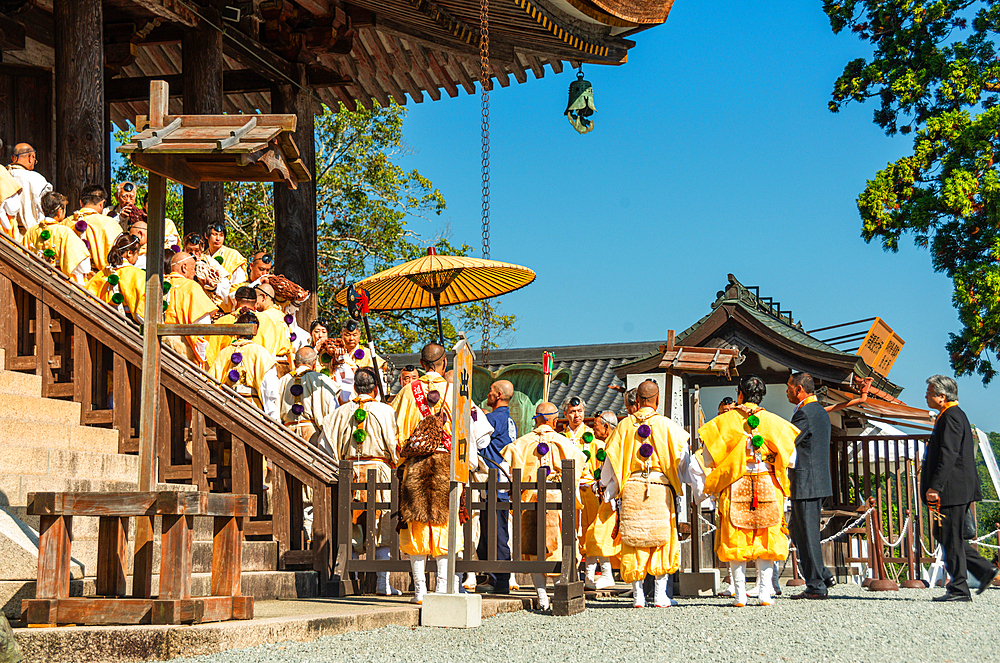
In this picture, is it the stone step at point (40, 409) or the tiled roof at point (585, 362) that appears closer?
the stone step at point (40, 409)

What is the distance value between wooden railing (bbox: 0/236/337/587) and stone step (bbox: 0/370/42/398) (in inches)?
2.0

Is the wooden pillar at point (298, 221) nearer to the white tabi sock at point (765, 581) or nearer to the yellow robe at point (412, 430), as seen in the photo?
the yellow robe at point (412, 430)

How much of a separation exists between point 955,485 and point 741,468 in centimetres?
158

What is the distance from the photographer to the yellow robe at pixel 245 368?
7629mm

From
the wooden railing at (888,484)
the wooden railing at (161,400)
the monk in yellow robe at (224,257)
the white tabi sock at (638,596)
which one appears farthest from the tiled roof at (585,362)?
the wooden railing at (161,400)

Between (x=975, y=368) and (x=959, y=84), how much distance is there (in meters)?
3.47

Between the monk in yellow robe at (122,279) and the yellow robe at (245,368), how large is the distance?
74cm

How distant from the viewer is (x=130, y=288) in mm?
7117

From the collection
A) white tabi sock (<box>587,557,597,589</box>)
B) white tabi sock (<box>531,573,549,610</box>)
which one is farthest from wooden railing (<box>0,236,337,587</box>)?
white tabi sock (<box>587,557,597,589</box>)

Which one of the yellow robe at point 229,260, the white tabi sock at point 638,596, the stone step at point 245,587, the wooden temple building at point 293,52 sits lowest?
Result: the white tabi sock at point 638,596

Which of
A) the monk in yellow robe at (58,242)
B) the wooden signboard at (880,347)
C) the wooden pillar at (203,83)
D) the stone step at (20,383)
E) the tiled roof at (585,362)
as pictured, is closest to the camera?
the stone step at (20,383)

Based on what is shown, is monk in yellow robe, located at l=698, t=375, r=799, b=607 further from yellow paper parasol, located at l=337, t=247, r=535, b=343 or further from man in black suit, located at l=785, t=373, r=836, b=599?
yellow paper parasol, located at l=337, t=247, r=535, b=343

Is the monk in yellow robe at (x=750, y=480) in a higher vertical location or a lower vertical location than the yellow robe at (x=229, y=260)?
lower

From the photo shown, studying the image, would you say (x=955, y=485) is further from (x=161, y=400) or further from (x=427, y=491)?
(x=161, y=400)
